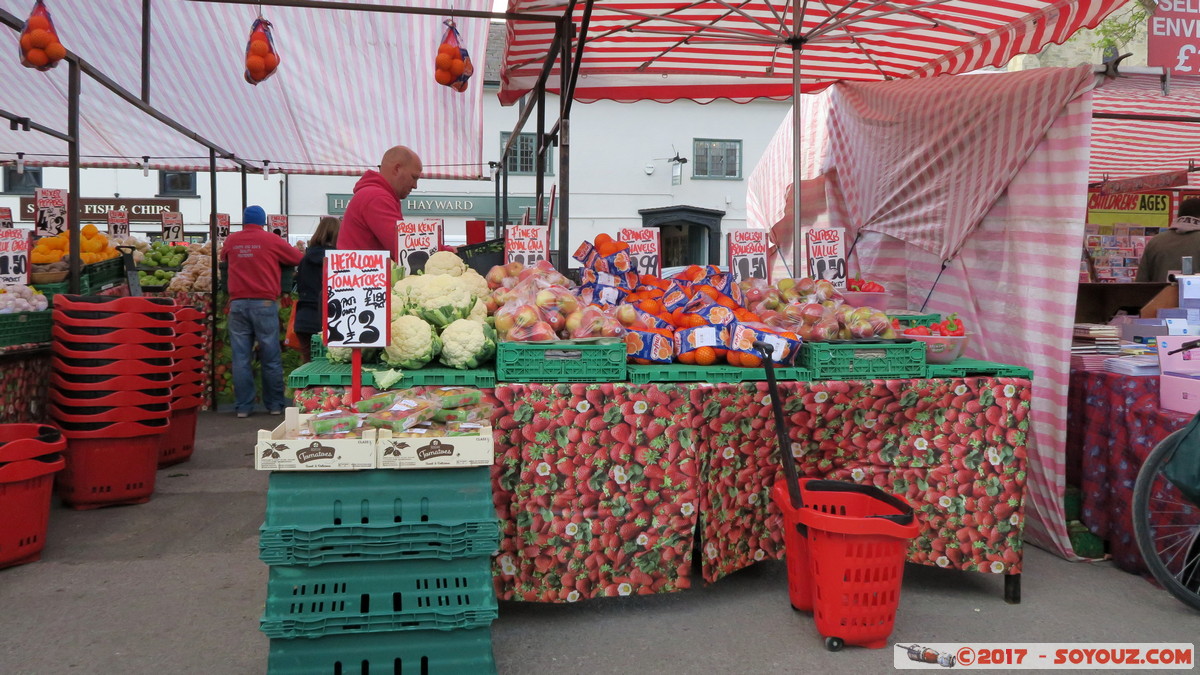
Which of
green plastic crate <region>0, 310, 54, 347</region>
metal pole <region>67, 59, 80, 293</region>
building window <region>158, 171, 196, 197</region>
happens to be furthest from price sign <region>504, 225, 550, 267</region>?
building window <region>158, 171, 196, 197</region>

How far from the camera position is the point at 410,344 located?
10.4 feet

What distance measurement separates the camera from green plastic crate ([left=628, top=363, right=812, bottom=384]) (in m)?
3.28

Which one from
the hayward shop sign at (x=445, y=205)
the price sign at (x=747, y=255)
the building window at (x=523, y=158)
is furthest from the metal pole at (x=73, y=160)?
the building window at (x=523, y=158)

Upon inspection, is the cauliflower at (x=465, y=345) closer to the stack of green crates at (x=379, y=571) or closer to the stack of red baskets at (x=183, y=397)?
the stack of green crates at (x=379, y=571)

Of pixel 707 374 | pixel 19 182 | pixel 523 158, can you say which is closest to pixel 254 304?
pixel 707 374

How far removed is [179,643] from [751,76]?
5.59 m

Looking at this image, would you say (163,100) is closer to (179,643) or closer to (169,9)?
(169,9)

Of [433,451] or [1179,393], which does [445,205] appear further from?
[433,451]

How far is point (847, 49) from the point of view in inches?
245

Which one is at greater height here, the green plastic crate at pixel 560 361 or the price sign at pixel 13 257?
the price sign at pixel 13 257

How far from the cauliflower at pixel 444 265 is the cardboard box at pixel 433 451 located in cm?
150

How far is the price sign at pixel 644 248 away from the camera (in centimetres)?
446

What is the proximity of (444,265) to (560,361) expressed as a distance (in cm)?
95

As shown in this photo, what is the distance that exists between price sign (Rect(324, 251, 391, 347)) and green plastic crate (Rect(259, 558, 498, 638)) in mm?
734
